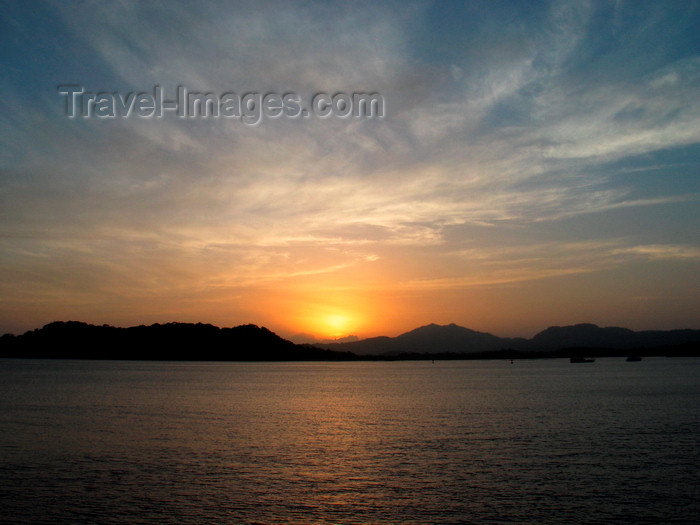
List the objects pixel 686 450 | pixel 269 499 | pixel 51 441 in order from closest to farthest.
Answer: pixel 269 499 → pixel 686 450 → pixel 51 441

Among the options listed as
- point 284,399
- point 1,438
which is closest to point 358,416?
point 284,399

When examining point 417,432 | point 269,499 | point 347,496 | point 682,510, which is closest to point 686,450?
point 682,510

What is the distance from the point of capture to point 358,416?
7781cm

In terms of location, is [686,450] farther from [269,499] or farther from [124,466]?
[124,466]

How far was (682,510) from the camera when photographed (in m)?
30.5

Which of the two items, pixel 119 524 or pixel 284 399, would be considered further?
pixel 284 399

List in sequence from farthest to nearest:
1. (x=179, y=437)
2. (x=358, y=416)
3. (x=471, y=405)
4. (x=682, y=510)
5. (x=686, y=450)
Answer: (x=471, y=405) → (x=358, y=416) → (x=179, y=437) → (x=686, y=450) → (x=682, y=510)

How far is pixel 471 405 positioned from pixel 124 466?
205 feet

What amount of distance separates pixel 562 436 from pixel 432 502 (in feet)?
95.9

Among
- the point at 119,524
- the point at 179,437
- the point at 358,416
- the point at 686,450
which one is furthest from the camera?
the point at 358,416

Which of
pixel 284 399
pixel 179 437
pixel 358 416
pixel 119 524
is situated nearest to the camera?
pixel 119 524

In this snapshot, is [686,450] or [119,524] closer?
[119,524]

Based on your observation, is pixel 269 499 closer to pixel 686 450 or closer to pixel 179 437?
pixel 179 437

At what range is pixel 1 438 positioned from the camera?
5381 centimetres
